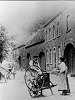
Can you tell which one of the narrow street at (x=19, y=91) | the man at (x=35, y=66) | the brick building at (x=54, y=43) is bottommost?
the narrow street at (x=19, y=91)

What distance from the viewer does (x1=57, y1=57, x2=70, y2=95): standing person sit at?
190cm

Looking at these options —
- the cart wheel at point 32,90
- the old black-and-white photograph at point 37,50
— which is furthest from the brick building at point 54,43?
the cart wheel at point 32,90

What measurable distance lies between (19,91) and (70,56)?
0.42 meters

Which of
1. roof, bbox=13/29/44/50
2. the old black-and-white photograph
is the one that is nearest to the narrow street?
the old black-and-white photograph

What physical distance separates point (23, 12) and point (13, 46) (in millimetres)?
247

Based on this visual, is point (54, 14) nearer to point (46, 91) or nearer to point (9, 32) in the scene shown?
point (9, 32)

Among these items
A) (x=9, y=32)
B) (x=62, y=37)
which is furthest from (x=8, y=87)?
(x=62, y=37)

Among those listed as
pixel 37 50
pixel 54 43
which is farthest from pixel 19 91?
pixel 54 43

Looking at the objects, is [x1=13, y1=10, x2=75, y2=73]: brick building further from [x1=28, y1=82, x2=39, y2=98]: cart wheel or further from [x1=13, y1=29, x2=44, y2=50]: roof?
[x1=28, y1=82, x2=39, y2=98]: cart wheel

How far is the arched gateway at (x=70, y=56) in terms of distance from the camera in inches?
74.4

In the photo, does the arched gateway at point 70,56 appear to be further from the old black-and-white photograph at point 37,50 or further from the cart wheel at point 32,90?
the cart wheel at point 32,90

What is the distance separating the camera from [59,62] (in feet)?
6.31

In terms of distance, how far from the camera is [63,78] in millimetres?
1928

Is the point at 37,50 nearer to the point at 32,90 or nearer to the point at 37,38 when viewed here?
the point at 37,38
